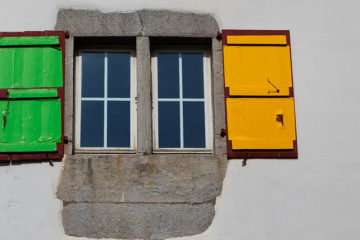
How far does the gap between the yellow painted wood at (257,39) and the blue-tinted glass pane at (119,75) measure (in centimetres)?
93

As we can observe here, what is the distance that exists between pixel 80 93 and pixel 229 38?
54.3 inches

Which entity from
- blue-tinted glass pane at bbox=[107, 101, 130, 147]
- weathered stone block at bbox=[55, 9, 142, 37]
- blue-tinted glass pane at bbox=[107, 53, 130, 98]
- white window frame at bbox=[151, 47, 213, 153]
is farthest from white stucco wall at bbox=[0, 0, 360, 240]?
blue-tinted glass pane at bbox=[107, 101, 130, 147]

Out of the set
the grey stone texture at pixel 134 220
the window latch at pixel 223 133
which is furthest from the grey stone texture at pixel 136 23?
the grey stone texture at pixel 134 220

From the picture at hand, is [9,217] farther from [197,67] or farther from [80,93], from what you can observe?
[197,67]

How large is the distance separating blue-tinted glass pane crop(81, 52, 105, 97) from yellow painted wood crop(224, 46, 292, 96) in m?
1.09

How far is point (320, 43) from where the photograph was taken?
6.86 metres

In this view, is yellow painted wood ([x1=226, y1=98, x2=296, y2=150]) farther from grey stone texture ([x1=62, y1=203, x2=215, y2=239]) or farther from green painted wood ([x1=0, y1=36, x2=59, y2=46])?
green painted wood ([x1=0, y1=36, x2=59, y2=46])

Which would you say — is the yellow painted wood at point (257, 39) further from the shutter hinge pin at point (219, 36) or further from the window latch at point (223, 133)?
the window latch at point (223, 133)

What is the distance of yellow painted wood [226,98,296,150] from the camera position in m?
6.54

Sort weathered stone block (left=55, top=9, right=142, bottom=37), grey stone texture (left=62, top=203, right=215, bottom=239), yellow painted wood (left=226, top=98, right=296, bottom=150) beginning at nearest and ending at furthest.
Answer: grey stone texture (left=62, top=203, right=215, bottom=239) → yellow painted wood (left=226, top=98, right=296, bottom=150) → weathered stone block (left=55, top=9, right=142, bottom=37)

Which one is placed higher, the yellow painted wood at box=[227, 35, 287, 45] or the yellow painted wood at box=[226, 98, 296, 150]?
the yellow painted wood at box=[227, 35, 287, 45]

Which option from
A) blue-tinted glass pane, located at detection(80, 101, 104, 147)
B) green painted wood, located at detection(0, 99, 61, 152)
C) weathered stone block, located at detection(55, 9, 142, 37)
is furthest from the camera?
weathered stone block, located at detection(55, 9, 142, 37)

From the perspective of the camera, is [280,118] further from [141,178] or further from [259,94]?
[141,178]

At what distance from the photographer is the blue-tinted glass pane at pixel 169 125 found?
6.70m
